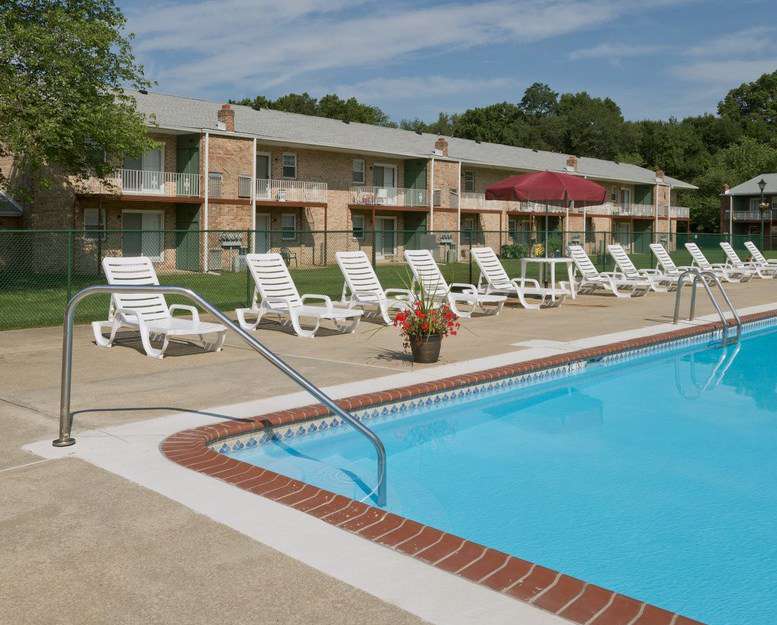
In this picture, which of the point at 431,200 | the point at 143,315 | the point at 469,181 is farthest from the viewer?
the point at 469,181

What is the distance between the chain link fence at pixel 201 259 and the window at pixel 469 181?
10.2ft

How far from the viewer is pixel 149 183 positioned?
93.6ft

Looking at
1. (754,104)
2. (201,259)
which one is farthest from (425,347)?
(754,104)

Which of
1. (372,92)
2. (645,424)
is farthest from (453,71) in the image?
(645,424)

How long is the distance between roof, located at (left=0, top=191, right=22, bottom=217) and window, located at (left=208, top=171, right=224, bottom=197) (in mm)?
6342

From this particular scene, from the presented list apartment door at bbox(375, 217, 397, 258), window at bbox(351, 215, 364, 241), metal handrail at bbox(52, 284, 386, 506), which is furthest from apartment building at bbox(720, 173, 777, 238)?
metal handrail at bbox(52, 284, 386, 506)

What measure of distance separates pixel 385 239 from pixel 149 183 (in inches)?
465

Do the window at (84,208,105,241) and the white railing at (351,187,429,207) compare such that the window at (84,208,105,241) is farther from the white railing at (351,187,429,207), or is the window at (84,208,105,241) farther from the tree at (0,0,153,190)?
the white railing at (351,187,429,207)

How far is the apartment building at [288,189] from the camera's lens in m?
28.6

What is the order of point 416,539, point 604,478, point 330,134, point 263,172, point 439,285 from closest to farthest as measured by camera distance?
point 416,539
point 604,478
point 439,285
point 263,172
point 330,134

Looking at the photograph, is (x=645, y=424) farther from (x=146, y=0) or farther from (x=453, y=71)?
(x=453, y=71)

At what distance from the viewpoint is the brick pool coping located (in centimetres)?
309

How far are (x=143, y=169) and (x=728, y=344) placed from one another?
23.3 meters

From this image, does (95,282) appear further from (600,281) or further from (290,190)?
(290,190)
